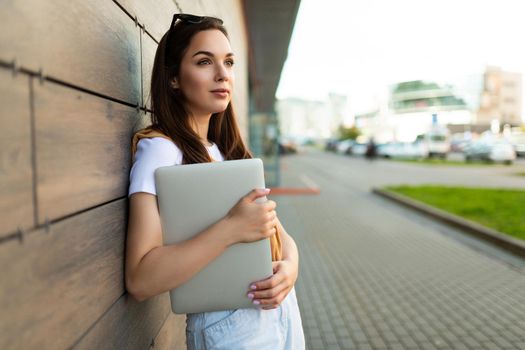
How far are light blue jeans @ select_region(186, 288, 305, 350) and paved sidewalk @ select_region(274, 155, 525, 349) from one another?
203 centimetres

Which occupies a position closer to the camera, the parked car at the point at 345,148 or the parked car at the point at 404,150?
the parked car at the point at 404,150

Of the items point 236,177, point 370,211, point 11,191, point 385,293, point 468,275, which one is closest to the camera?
point 11,191

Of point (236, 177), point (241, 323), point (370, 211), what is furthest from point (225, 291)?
point (370, 211)

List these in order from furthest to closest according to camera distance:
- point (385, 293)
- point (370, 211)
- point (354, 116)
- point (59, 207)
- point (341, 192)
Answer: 1. point (354, 116)
2. point (341, 192)
3. point (370, 211)
4. point (385, 293)
5. point (59, 207)

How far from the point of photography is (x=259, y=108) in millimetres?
27969

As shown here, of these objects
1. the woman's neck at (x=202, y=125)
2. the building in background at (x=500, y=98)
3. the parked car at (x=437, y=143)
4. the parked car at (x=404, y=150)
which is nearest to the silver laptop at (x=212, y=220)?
the woman's neck at (x=202, y=125)

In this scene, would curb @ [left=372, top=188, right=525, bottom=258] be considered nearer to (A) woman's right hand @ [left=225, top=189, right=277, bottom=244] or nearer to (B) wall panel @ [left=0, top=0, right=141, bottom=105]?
(A) woman's right hand @ [left=225, top=189, right=277, bottom=244]

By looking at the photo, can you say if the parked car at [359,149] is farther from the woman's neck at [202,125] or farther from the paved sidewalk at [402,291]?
the woman's neck at [202,125]

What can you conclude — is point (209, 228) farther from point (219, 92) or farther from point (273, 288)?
point (219, 92)

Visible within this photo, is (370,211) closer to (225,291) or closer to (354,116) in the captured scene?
(225,291)

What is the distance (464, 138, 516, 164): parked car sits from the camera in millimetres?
24719

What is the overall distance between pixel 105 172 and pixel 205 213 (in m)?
0.30

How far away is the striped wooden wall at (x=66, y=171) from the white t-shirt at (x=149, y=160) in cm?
6

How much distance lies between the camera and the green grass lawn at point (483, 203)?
7208 millimetres
